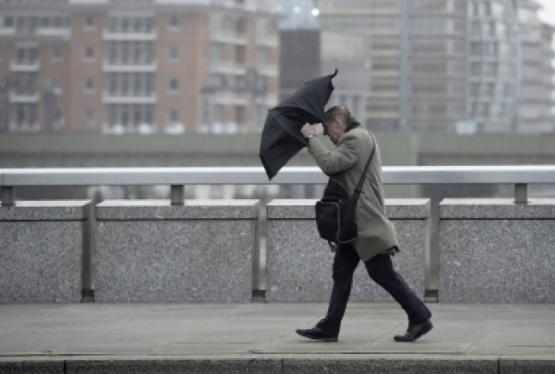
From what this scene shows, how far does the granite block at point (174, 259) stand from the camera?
1113cm

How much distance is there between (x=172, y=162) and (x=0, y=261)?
9826 cm

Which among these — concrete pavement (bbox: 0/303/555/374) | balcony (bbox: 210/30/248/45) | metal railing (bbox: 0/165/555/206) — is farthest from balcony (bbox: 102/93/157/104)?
concrete pavement (bbox: 0/303/555/374)

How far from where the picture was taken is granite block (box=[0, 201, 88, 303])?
37.2 ft

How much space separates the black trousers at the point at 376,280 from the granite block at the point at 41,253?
327 cm

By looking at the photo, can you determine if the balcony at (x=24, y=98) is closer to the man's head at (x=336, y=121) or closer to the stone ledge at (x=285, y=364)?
the man's head at (x=336, y=121)

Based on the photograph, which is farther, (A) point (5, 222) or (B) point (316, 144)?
(A) point (5, 222)

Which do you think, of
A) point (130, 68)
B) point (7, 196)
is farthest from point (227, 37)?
point (7, 196)

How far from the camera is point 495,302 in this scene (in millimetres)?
10875

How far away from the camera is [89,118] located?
133 meters

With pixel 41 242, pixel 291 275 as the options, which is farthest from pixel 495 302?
pixel 41 242

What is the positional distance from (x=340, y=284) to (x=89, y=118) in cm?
12610

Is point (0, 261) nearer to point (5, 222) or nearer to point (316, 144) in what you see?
point (5, 222)

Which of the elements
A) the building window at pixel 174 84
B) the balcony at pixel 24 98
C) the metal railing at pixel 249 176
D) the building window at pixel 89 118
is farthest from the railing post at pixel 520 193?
the building window at pixel 174 84

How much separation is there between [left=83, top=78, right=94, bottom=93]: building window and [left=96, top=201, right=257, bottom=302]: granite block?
125992 mm
